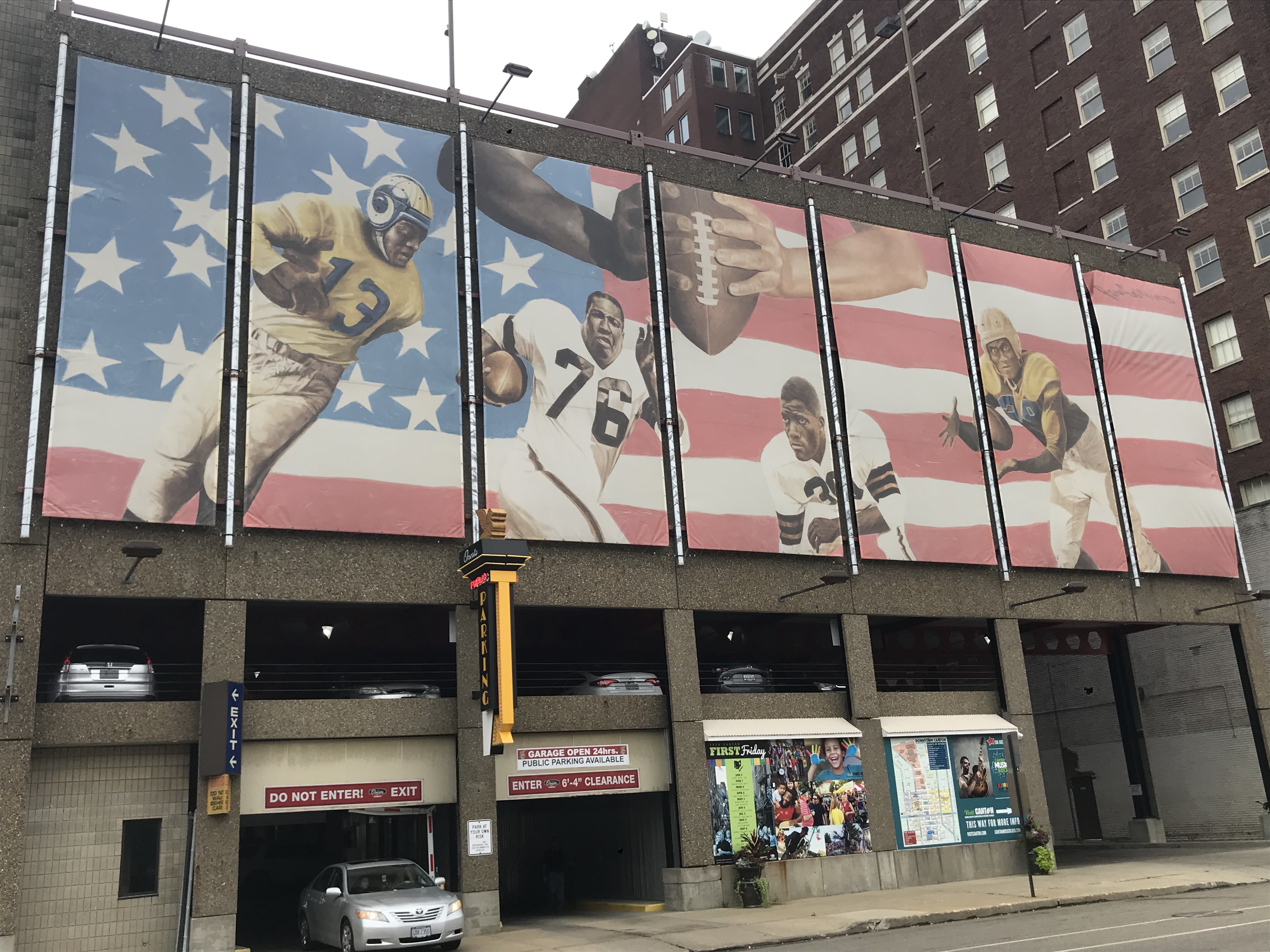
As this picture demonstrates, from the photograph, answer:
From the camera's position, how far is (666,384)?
26703 millimetres

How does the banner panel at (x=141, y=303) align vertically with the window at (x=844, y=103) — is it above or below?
below

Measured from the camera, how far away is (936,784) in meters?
27.4

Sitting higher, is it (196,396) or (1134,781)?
(196,396)

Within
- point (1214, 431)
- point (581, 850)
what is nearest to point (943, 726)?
point (581, 850)

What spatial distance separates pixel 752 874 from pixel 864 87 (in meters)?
49.9

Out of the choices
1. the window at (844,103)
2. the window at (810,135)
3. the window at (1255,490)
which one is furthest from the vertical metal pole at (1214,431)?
the window at (810,135)

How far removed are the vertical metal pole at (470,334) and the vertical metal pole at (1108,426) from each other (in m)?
19.3

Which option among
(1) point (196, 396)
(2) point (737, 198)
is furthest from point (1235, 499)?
(1) point (196, 396)

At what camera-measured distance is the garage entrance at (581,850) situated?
25109mm

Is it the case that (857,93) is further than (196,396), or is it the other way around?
(857,93)

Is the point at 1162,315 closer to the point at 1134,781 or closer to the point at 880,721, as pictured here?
the point at 1134,781

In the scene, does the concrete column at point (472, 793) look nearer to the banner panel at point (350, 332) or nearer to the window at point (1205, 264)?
the banner panel at point (350, 332)

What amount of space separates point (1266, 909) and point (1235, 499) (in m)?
26.8

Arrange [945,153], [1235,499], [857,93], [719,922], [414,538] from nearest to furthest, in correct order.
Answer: [719,922] → [414,538] → [1235,499] → [945,153] → [857,93]
